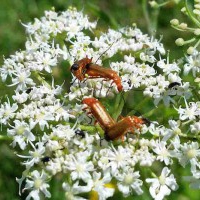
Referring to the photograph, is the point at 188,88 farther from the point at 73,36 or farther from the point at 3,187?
the point at 3,187

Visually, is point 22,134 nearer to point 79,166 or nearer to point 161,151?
point 79,166

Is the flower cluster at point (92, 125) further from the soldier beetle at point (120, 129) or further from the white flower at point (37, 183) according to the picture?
the soldier beetle at point (120, 129)

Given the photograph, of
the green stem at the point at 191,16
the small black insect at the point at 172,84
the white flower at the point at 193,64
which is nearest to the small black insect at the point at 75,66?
the small black insect at the point at 172,84

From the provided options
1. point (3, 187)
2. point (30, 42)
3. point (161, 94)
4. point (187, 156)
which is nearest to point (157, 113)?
point (161, 94)

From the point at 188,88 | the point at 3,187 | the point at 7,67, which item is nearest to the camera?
the point at 188,88

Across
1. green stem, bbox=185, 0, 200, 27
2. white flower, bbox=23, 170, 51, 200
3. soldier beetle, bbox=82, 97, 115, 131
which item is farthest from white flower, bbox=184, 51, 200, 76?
white flower, bbox=23, 170, 51, 200

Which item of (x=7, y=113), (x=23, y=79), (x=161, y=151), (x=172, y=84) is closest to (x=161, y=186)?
(x=161, y=151)

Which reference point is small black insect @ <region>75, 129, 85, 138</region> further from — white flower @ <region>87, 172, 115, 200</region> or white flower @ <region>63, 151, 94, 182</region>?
white flower @ <region>87, 172, 115, 200</region>
